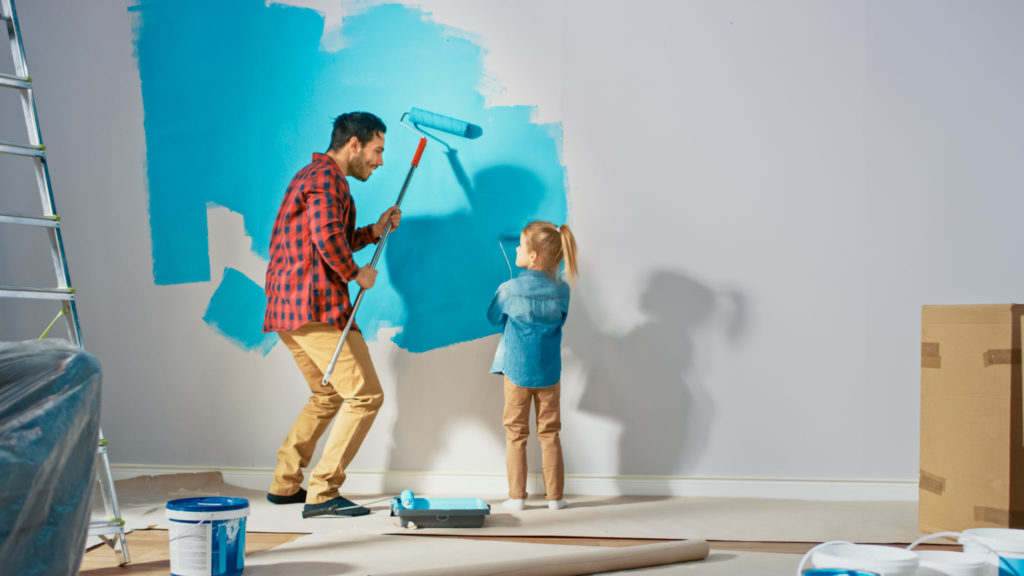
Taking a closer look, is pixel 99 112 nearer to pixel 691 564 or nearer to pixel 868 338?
Answer: pixel 691 564

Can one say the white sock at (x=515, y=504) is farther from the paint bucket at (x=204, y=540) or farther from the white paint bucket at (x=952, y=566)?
the white paint bucket at (x=952, y=566)

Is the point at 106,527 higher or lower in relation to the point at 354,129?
lower

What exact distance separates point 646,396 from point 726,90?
1.14 metres

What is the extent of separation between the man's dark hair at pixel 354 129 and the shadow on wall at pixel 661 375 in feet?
3.45

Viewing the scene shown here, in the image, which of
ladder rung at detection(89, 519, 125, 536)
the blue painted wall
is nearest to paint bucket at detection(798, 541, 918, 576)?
→ ladder rung at detection(89, 519, 125, 536)

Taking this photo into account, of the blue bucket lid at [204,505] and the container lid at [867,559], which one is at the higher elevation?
the container lid at [867,559]

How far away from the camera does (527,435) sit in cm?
260

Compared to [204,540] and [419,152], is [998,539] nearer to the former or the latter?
[204,540]

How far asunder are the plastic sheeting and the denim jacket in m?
1.33

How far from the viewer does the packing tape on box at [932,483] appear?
2191 mm

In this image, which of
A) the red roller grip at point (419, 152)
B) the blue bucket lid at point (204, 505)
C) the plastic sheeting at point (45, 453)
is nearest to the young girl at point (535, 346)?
the red roller grip at point (419, 152)

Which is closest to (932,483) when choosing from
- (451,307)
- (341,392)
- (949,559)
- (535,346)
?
(949,559)

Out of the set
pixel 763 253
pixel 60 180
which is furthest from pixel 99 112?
pixel 763 253

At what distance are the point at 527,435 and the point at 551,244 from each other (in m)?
0.65
